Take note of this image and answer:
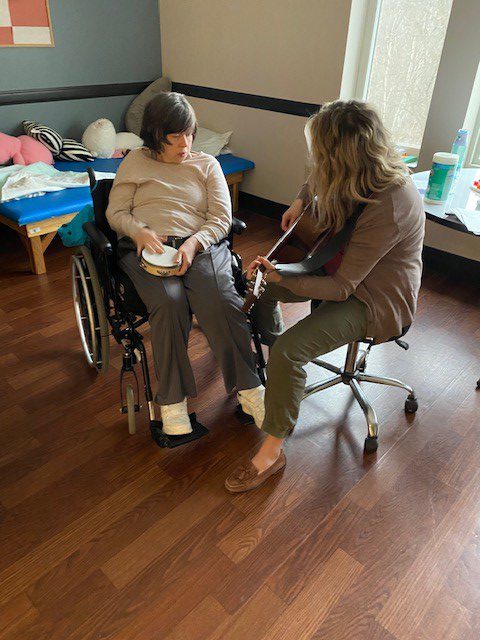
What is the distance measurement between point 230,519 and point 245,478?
0.44ft

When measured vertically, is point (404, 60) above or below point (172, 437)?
above

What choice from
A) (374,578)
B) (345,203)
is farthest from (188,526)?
(345,203)

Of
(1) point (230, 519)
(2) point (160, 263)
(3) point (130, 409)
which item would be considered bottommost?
(1) point (230, 519)

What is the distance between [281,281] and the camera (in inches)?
60.2

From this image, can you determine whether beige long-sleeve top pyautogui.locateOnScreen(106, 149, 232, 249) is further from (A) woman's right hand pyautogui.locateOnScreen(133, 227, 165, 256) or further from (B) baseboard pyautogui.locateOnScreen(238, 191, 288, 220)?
(B) baseboard pyautogui.locateOnScreen(238, 191, 288, 220)

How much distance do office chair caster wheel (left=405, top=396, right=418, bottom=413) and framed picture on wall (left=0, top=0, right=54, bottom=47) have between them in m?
3.22

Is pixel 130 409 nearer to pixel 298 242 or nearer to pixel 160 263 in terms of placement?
pixel 160 263

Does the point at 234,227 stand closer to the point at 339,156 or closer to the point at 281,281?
the point at 281,281

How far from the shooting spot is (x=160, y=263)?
5.51 feet

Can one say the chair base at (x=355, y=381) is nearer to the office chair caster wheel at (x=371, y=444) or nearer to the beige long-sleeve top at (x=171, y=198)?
the office chair caster wheel at (x=371, y=444)

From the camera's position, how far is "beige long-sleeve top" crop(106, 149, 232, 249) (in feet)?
5.98

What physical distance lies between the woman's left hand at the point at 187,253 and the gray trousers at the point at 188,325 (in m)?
0.04

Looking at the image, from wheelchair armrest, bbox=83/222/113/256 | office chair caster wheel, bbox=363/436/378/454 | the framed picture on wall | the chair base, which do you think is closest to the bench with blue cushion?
wheelchair armrest, bbox=83/222/113/256

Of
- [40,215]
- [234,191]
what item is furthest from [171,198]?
[234,191]
